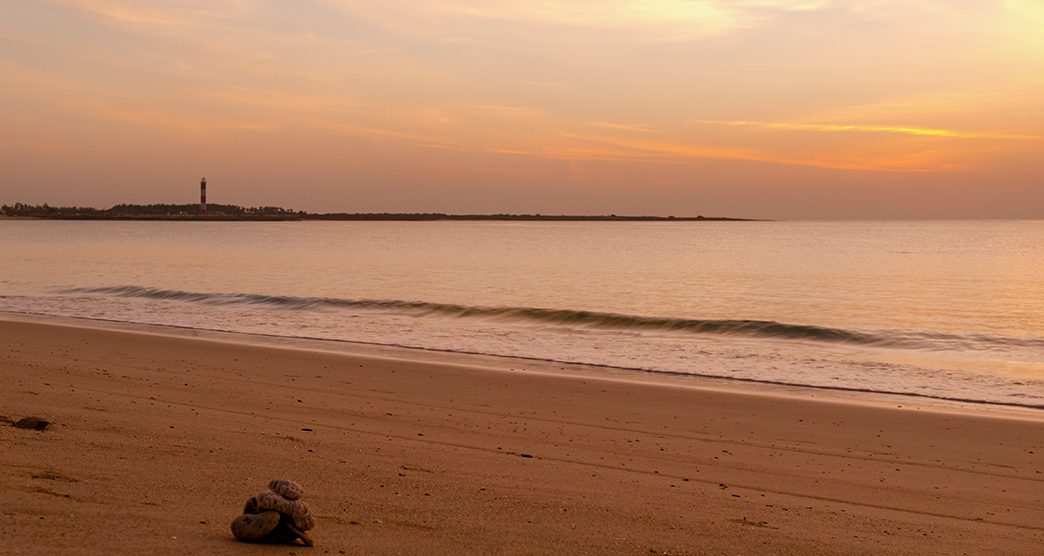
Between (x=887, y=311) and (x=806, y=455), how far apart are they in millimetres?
23729

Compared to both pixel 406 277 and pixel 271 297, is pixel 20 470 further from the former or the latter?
pixel 406 277

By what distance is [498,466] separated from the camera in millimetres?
7867

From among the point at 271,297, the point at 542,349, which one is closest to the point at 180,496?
the point at 542,349

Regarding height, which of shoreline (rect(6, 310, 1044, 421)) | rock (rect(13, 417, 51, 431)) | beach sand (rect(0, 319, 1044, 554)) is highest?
rock (rect(13, 417, 51, 431))

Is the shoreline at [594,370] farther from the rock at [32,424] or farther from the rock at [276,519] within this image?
the rock at [276,519]

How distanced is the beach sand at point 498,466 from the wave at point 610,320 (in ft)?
36.2

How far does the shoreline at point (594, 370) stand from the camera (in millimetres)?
13367

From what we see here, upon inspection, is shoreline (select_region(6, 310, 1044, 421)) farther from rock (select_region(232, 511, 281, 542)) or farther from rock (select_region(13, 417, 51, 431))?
rock (select_region(232, 511, 281, 542))

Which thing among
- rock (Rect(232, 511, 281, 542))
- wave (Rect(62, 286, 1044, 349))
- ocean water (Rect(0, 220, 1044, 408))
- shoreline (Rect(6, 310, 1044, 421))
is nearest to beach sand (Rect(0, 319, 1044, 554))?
rock (Rect(232, 511, 281, 542))

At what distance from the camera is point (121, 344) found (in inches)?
676

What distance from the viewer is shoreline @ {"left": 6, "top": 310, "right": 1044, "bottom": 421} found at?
43.9ft

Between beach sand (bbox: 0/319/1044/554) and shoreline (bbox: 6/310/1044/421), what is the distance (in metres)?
0.57

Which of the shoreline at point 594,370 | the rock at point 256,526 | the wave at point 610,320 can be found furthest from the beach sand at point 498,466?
the wave at point 610,320

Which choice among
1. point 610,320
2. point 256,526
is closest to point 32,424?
point 256,526
